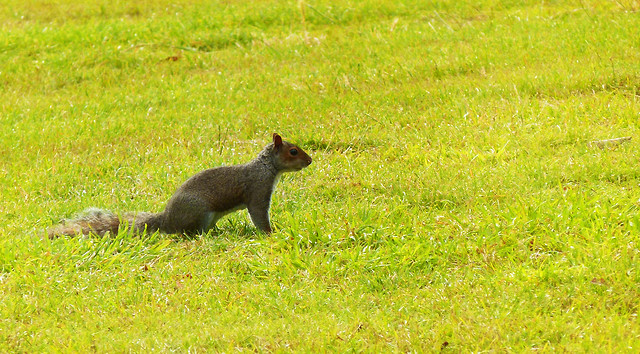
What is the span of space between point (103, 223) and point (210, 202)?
846mm

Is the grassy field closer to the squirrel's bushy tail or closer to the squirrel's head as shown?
the squirrel's bushy tail

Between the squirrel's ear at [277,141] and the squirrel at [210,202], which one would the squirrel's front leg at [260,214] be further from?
the squirrel's ear at [277,141]

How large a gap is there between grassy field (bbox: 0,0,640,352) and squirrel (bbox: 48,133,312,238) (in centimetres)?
18

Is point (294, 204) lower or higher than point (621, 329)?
lower

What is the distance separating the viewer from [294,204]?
707 cm

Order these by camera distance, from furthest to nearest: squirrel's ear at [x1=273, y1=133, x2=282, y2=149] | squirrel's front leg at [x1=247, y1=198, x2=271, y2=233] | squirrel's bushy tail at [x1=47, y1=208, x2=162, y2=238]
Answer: squirrel's ear at [x1=273, y1=133, x2=282, y2=149]
squirrel's front leg at [x1=247, y1=198, x2=271, y2=233]
squirrel's bushy tail at [x1=47, y1=208, x2=162, y2=238]

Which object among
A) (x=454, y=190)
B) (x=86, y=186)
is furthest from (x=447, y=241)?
(x=86, y=186)

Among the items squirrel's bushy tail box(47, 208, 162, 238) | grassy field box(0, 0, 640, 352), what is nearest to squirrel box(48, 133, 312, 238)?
squirrel's bushy tail box(47, 208, 162, 238)

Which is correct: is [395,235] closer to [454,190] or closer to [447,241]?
[447,241]

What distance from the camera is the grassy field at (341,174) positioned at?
15.9 feet

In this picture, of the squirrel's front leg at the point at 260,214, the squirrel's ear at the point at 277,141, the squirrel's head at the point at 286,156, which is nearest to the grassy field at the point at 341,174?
the squirrel's front leg at the point at 260,214

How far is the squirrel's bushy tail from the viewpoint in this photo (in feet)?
20.5

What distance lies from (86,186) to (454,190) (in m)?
3.48

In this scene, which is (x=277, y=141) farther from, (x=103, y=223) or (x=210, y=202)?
(x=103, y=223)
